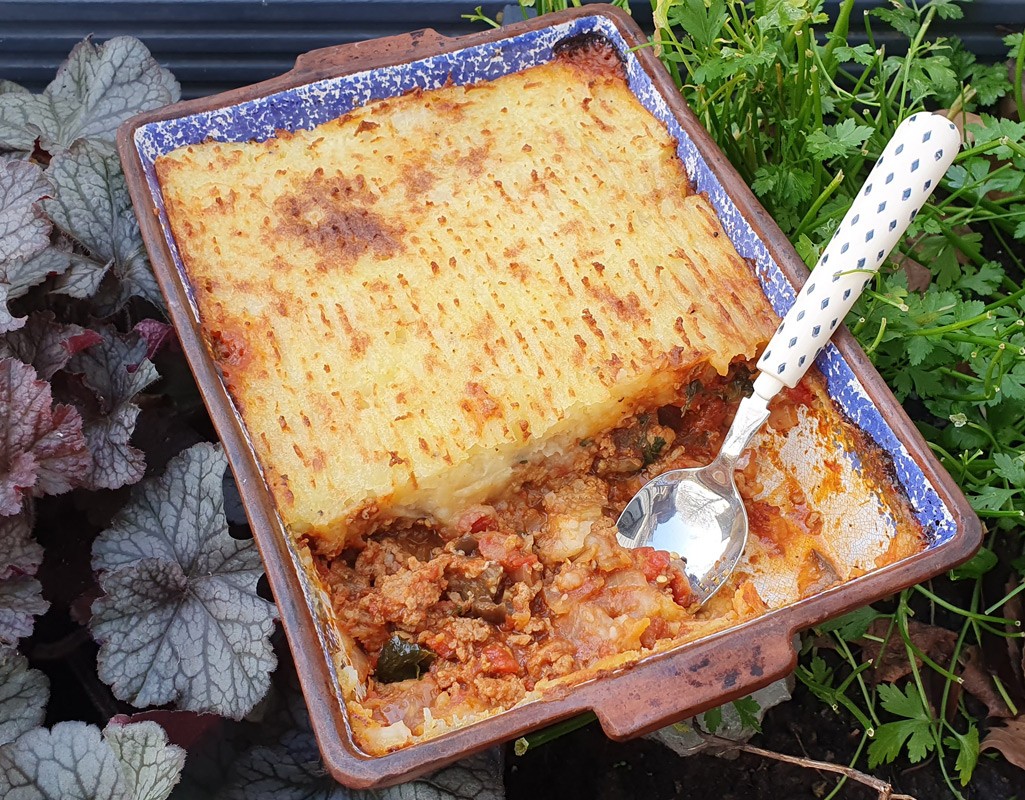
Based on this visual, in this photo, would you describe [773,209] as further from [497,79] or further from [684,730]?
[684,730]

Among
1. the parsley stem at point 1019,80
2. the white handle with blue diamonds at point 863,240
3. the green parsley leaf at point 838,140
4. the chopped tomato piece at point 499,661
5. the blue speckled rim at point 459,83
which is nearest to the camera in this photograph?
the white handle with blue diamonds at point 863,240

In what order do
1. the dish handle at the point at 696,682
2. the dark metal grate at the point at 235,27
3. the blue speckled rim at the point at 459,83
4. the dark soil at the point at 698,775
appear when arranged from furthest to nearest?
the dark metal grate at the point at 235,27 → the dark soil at the point at 698,775 → the blue speckled rim at the point at 459,83 → the dish handle at the point at 696,682

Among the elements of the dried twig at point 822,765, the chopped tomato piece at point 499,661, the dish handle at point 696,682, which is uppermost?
the dish handle at point 696,682

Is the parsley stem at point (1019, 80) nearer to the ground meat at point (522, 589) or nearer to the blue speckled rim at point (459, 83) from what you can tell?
the blue speckled rim at point (459, 83)

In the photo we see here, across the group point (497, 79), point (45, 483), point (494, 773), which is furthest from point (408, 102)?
point (494, 773)

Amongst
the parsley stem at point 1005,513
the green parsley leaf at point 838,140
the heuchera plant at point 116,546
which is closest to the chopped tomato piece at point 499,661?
the heuchera plant at point 116,546

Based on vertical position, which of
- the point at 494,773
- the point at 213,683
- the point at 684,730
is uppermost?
the point at 213,683

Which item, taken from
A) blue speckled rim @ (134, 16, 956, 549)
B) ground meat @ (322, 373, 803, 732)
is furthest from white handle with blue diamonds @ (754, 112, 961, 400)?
ground meat @ (322, 373, 803, 732)
